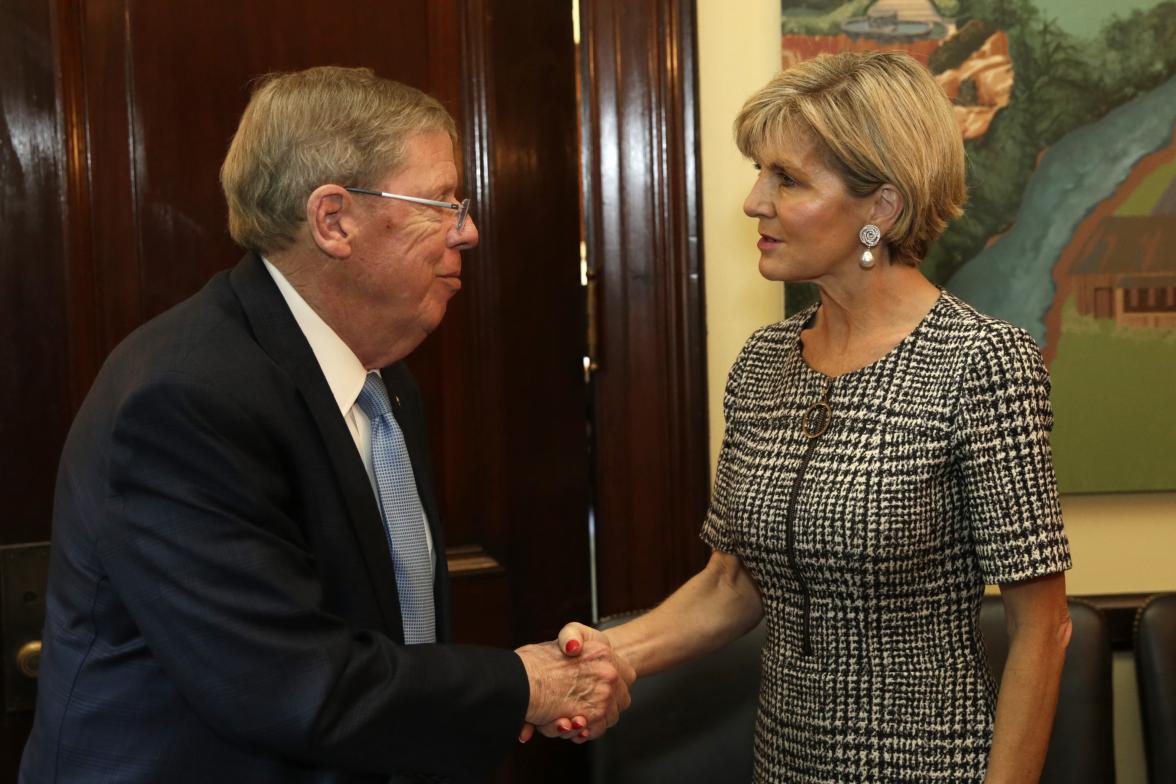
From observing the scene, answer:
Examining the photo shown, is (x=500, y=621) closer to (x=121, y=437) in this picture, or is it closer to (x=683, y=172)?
(x=683, y=172)

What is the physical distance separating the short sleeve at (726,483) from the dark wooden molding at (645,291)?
50 cm

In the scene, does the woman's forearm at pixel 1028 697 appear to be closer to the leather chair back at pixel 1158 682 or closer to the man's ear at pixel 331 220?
the leather chair back at pixel 1158 682

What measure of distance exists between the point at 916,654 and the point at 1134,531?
1.20 m

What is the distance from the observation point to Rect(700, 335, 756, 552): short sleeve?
200 centimetres

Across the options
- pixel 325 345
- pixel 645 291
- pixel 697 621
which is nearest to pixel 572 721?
pixel 697 621

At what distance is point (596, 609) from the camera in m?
2.71

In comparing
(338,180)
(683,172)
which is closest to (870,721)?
(338,180)

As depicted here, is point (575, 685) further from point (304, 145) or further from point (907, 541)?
point (304, 145)

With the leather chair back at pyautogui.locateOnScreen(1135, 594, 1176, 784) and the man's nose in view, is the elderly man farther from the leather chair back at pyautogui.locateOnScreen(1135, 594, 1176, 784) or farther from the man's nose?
the leather chair back at pyautogui.locateOnScreen(1135, 594, 1176, 784)

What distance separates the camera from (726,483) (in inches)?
79.6

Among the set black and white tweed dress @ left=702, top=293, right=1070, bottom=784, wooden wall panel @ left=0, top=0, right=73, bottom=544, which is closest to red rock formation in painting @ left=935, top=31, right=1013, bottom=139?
black and white tweed dress @ left=702, top=293, right=1070, bottom=784

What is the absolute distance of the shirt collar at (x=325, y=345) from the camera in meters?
1.73

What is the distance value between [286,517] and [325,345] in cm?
29

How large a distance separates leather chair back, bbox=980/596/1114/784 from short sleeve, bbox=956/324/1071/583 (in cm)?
50
